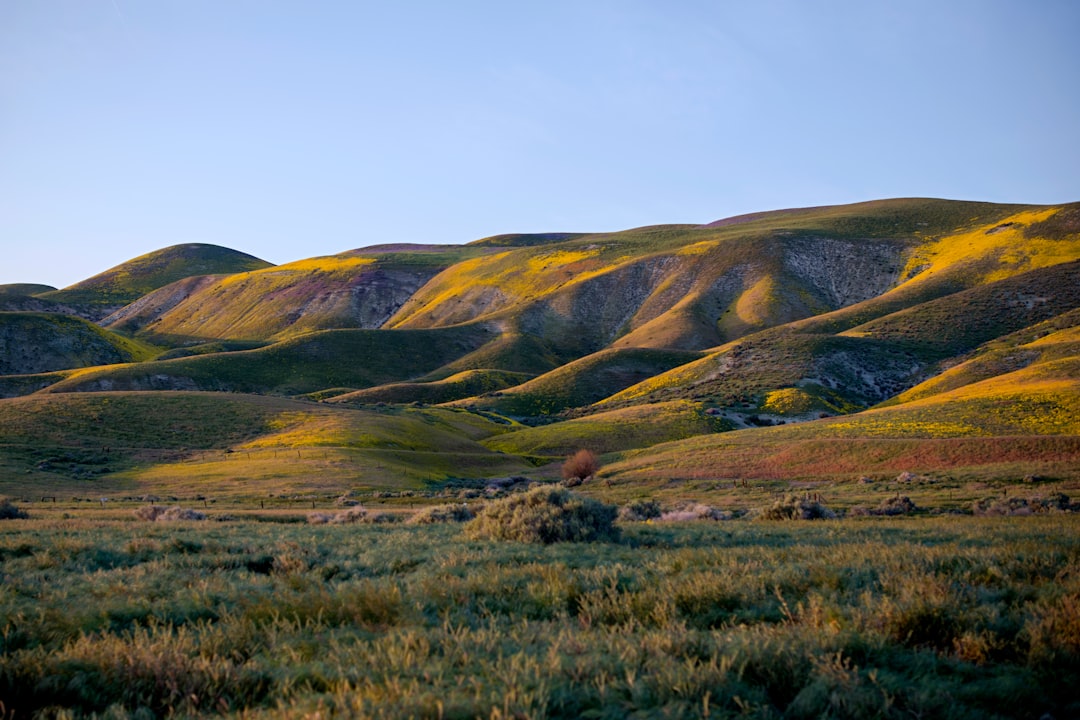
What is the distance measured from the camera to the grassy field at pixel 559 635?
14.6 feet

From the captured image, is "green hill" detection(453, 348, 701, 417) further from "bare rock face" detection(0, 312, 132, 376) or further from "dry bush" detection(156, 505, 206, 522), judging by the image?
"bare rock face" detection(0, 312, 132, 376)

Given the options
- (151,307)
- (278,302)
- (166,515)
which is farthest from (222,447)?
(151,307)

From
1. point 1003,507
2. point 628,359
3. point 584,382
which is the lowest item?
point 1003,507

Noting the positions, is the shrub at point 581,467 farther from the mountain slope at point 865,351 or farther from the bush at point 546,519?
the bush at point 546,519

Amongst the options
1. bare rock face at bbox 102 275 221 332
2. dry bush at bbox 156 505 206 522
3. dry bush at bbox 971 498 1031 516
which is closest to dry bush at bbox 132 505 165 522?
dry bush at bbox 156 505 206 522

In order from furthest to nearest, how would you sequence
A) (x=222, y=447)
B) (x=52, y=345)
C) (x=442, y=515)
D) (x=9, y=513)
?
(x=52, y=345) < (x=222, y=447) < (x=9, y=513) < (x=442, y=515)

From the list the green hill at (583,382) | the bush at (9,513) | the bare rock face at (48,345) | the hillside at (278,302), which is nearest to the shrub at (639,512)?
the bush at (9,513)

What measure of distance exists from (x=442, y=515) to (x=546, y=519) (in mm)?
7184

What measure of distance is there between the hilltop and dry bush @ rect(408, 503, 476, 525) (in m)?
19.1

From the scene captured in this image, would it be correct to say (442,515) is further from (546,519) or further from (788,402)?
(788,402)

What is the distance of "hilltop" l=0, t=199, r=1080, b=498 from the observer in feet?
149

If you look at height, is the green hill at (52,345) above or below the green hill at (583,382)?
above

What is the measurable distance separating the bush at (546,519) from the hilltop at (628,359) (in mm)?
24221

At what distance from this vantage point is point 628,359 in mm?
104125
